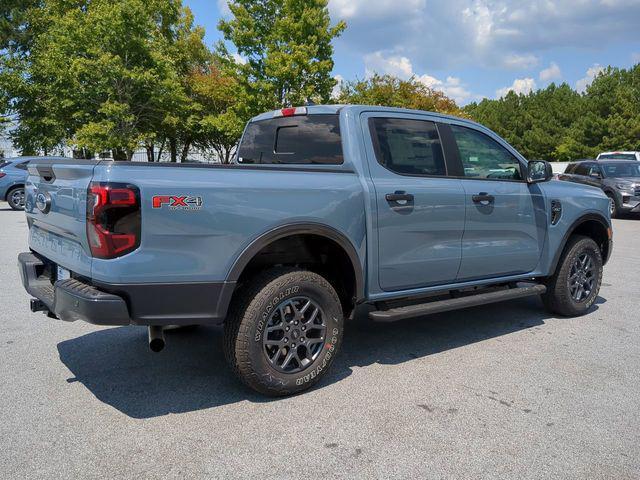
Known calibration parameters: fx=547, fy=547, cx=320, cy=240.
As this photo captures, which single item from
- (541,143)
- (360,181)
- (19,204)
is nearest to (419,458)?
(360,181)

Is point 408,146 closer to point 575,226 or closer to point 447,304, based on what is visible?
point 447,304

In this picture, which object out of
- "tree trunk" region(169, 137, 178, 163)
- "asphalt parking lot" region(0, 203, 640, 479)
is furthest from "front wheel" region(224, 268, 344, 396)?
"tree trunk" region(169, 137, 178, 163)

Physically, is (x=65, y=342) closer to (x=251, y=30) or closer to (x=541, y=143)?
(x=251, y=30)

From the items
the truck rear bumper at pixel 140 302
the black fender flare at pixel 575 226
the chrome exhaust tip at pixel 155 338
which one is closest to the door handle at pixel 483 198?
the black fender flare at pixel 575 226

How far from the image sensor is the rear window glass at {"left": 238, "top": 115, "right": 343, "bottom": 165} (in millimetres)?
4188

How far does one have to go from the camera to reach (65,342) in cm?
459

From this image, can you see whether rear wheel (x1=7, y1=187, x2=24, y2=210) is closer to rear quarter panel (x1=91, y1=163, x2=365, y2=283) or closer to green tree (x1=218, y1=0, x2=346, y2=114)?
green tree (x1=218, y1=0, x2=346, y2=114)

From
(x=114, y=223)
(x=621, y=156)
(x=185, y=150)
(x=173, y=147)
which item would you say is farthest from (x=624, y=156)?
(x=185, y=150)

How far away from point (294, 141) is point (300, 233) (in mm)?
1219

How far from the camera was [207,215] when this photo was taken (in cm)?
315

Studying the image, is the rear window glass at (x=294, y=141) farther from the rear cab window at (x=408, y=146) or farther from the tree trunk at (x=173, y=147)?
the tree trunk at (x=173, y=147)

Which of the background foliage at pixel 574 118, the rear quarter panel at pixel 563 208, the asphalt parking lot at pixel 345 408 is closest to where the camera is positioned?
the asphalt parking lot at pixel 345 408

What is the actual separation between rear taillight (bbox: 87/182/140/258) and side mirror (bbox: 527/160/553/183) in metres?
3.64

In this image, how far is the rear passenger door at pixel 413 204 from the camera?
402 cm
